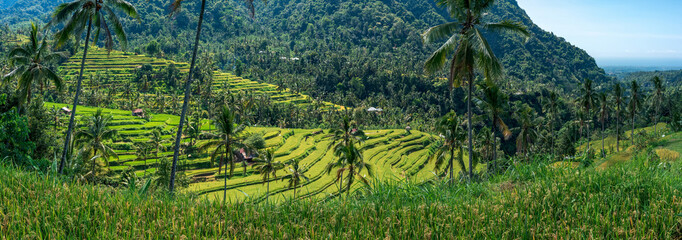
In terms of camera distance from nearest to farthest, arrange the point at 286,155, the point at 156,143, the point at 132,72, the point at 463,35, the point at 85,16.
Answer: the point at 463,35, the point at 85,16, the point at 156,143, the point at 286,155, the point at 132,72

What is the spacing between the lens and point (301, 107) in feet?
353

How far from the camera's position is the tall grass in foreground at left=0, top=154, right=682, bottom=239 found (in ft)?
11.9

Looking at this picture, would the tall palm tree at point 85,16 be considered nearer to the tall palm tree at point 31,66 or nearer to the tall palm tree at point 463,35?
the tall palm tree at point 31,66

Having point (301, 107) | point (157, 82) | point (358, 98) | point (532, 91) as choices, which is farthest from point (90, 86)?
point (532, 91)

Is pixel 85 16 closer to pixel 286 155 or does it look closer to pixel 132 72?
pixel 286 155

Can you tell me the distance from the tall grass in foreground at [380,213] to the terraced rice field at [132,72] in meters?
101

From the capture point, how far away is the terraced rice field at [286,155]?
46.6m

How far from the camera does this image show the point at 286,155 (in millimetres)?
59312

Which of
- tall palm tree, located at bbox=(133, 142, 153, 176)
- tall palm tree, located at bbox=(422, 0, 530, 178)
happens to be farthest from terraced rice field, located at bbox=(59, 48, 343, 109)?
tall palm tree, located at bbox=(422, 0, 530, 178)

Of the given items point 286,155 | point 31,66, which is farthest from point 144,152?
point 31,66

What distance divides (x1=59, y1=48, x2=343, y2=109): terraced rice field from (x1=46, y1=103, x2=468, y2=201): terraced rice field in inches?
1329

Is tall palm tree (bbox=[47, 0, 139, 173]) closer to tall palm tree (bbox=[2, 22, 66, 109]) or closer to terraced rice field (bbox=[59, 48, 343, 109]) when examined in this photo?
tall palm tree (bbox=[2, 22, 66, 109])

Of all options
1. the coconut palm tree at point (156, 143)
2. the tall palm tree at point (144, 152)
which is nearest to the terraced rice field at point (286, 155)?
the tall palm tree at point (144, 152)

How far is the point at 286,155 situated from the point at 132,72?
275 ft
